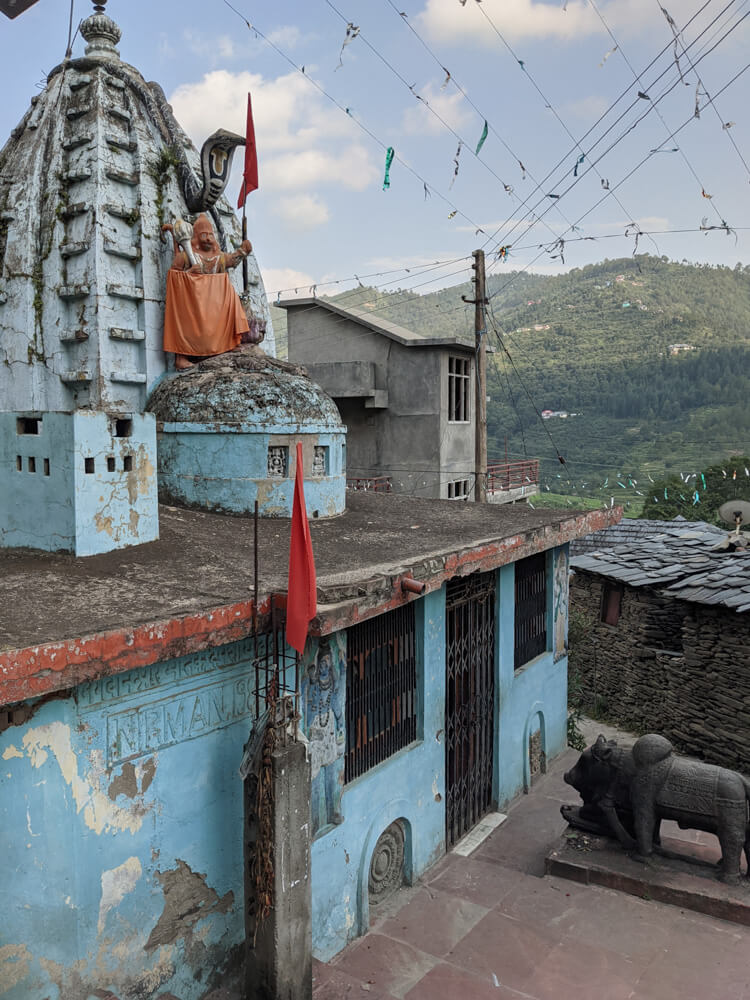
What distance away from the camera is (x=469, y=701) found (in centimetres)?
1108

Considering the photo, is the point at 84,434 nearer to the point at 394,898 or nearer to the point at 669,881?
the point at 394,898

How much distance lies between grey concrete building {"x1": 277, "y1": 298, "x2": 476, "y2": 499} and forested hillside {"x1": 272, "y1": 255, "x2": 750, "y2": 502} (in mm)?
19909

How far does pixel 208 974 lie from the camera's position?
6.93 m

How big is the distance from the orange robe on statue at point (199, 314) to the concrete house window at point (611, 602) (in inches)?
423

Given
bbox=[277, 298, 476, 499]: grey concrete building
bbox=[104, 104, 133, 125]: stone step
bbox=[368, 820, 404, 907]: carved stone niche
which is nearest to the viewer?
bbox=[368, 820, 404, 907]: carved stone niche

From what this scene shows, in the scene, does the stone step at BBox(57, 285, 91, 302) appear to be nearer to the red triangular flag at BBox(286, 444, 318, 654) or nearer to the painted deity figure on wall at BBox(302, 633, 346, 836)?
the painted deity figure on wall at BBox(302, 633, 346, 836)

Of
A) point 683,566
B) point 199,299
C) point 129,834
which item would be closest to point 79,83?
point 199,299

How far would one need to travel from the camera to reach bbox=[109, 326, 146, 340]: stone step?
12711 mm

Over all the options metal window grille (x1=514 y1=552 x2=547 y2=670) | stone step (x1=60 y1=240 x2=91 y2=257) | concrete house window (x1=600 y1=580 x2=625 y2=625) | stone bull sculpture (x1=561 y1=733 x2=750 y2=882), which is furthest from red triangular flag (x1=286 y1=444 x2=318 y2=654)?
concrete house window (x1=600 y1=580 x2=625 y2=625)

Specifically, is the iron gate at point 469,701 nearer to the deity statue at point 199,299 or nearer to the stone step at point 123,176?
the deity statue at point 199,299

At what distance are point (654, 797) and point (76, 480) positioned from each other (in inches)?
296

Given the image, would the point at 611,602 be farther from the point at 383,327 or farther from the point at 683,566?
the point at 383,327

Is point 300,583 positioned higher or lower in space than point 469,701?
higher

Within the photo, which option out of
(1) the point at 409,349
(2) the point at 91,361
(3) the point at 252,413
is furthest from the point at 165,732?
(1) the point at 409,349
